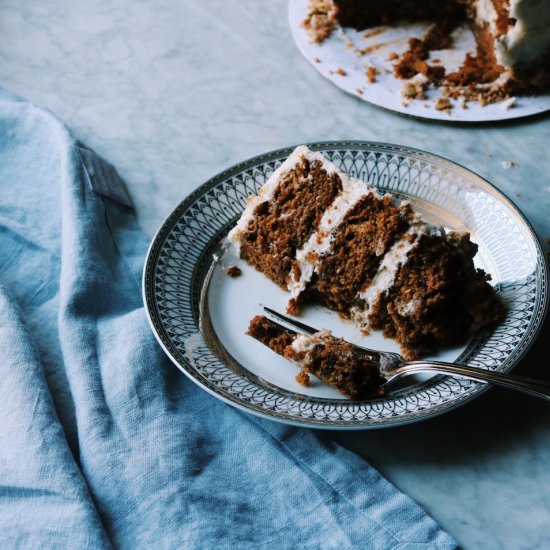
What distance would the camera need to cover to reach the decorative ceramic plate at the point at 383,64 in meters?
3.05

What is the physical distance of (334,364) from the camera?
2.00 m

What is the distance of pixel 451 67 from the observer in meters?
3.30

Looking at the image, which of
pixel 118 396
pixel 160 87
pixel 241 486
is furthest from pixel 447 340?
pixel 160 87

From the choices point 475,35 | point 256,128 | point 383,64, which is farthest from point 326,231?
point 475,35

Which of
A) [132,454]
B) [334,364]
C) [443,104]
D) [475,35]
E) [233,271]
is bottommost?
[132,454]

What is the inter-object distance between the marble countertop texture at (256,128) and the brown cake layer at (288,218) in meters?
0.57

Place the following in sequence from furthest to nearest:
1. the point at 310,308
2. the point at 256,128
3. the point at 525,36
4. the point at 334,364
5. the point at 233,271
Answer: the point at 256,128 → the point at 525,36 → the point at 233,271 → the point at 310,308 → the point at 334,364

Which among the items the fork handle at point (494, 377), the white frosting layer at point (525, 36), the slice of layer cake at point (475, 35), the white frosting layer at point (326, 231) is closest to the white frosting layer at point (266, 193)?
the white frosting layer at point (326, 231)

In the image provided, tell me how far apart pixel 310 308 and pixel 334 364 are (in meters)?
0.36

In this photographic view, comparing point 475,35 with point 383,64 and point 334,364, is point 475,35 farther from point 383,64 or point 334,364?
point 334,364

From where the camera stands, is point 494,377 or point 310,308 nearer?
point 494,377

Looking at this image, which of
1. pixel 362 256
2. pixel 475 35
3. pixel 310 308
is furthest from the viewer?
pixel 475 35

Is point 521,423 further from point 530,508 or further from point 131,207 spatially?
point 131,207

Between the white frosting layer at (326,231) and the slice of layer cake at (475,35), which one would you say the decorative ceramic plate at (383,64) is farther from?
the white frosting layer at (326,231)
